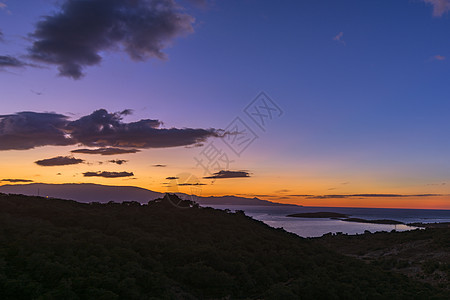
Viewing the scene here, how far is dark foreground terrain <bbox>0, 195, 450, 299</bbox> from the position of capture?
12.3 meters

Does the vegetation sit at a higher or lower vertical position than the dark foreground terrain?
lower

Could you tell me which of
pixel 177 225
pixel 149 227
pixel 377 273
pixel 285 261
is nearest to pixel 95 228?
pixel 149 227

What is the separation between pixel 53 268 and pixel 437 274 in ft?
93.3

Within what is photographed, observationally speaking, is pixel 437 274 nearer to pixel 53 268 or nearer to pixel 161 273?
pixel 161 273

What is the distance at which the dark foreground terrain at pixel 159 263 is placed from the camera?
40.3 feet

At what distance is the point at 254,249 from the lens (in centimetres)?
2306

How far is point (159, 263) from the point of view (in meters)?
→ 16.3

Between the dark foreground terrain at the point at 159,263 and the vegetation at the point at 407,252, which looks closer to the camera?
the dark foreground terrain at the point at 159,263

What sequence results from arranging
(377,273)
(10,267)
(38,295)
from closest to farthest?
(38,295) → (10,267) → (377,273)

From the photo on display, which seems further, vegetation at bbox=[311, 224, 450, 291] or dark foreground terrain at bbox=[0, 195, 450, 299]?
vegetation at bbox=[311, 224, 450, 291]

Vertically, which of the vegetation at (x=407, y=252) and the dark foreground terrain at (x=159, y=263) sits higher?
the dark foreground terrain at (x=159, y=263)

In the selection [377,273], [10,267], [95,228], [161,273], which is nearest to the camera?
[10,267]

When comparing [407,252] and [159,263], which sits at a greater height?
[159,263]

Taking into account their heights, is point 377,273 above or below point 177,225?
below
